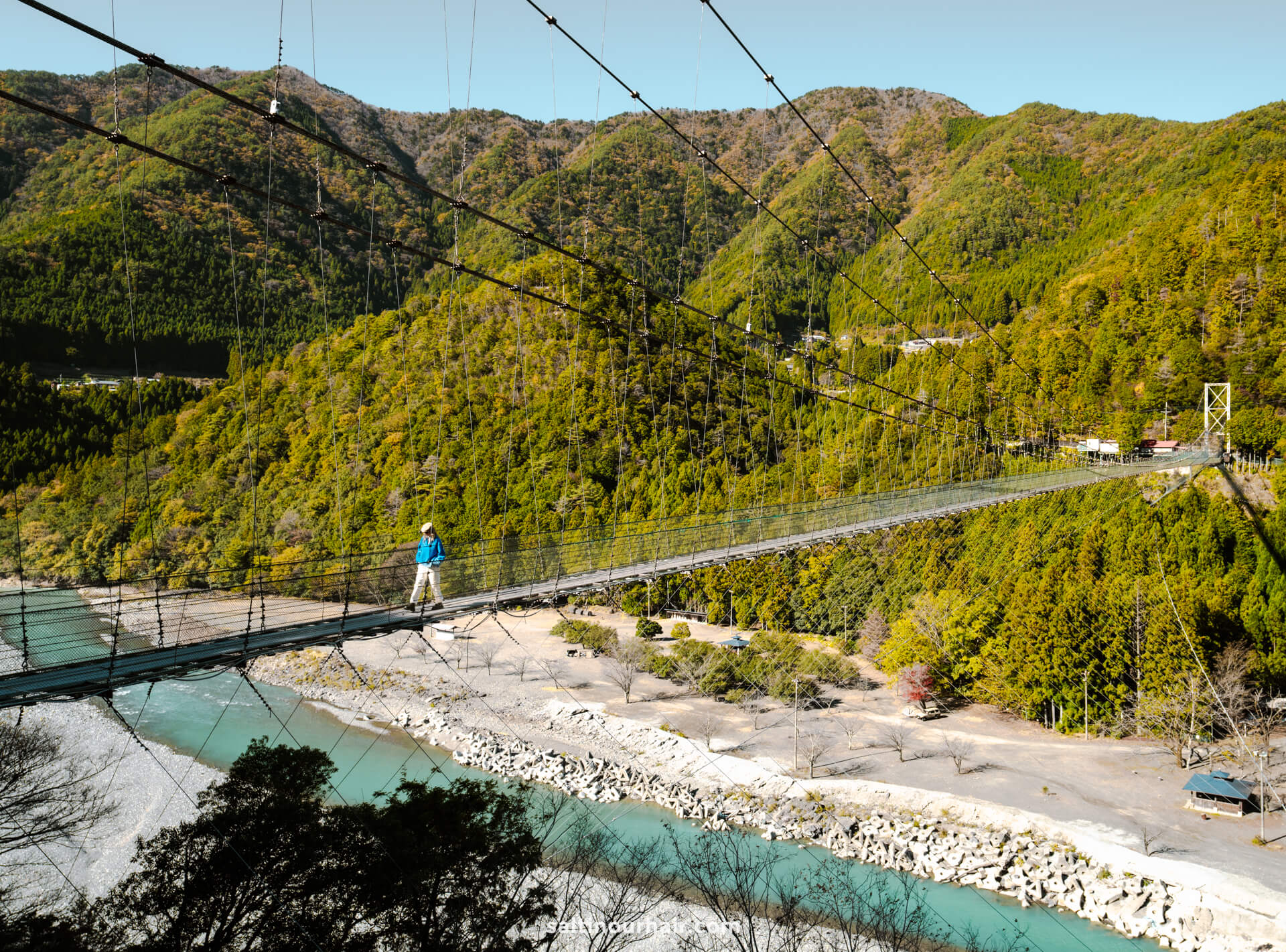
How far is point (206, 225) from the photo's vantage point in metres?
34.8

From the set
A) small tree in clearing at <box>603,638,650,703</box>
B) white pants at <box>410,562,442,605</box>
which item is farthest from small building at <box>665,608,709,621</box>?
white pants at <box>410,562,442,605</box>

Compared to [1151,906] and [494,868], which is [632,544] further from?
[1151,906]

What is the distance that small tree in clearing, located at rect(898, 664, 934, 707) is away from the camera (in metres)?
15.9

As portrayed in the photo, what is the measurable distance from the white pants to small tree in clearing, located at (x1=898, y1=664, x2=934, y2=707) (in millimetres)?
12253

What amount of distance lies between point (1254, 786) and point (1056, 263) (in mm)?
37214

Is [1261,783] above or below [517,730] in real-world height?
above

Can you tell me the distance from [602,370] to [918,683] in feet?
61.4

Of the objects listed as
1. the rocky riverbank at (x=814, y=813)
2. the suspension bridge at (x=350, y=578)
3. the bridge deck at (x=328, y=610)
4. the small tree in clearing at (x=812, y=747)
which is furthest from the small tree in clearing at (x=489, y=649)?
the small tree in clearing at (x=812, y=747)

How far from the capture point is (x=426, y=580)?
6.33 meters

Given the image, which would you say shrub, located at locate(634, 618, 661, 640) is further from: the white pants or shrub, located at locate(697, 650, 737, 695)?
the white pants

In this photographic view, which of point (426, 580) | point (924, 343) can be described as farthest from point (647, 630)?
A: point (924, 343)

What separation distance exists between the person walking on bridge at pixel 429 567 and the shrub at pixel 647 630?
48.8ft

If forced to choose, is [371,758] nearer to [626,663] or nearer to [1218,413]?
[626,663]

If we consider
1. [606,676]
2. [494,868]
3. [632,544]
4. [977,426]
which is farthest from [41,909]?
[977,426]
